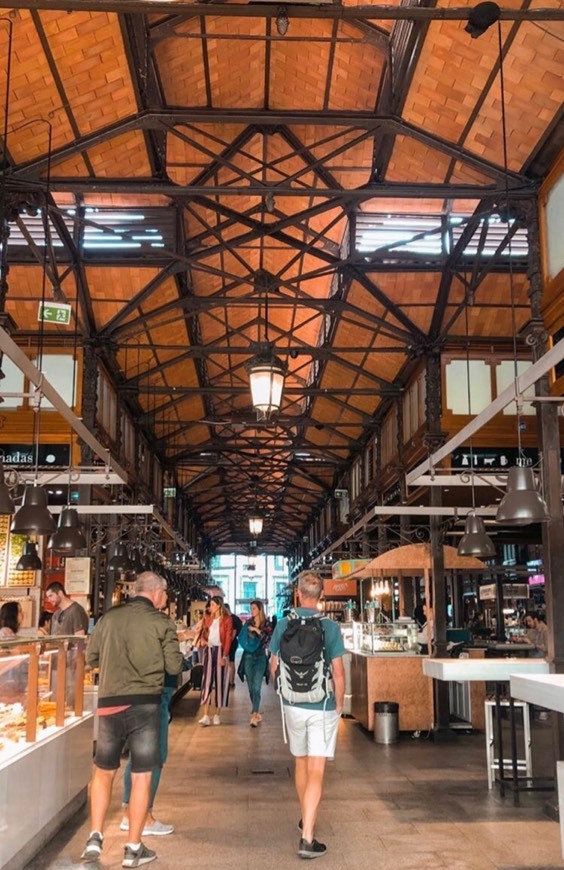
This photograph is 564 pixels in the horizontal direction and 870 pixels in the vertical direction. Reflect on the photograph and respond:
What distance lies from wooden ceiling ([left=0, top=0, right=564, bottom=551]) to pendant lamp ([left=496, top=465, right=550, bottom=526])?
265 centimetres

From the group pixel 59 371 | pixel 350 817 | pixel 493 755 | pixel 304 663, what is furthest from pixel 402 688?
pixel 59 371

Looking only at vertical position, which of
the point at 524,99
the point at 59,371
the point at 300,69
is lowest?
the point at 59,371

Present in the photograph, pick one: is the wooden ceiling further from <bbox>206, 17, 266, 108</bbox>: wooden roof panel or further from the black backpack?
the black backpack

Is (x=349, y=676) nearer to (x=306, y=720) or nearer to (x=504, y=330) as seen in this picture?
(x=504, y=330)

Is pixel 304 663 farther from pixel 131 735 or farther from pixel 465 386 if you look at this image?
pixel 465 386

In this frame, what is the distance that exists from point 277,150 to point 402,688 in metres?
7.10

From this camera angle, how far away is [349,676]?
1377 cm

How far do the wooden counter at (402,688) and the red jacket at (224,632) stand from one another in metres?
2.15

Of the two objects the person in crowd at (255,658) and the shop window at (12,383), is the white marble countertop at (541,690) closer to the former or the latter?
the person in crowd at (255,658)

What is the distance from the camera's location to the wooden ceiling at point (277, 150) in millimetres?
7785

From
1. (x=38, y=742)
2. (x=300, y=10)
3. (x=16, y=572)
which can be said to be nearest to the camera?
(x=38, y=742)

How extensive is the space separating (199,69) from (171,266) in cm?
328

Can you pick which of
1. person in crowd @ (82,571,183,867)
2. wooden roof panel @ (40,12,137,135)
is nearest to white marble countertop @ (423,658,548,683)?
person in crowd @ (82,571,183,867)

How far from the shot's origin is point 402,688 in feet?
35.7
